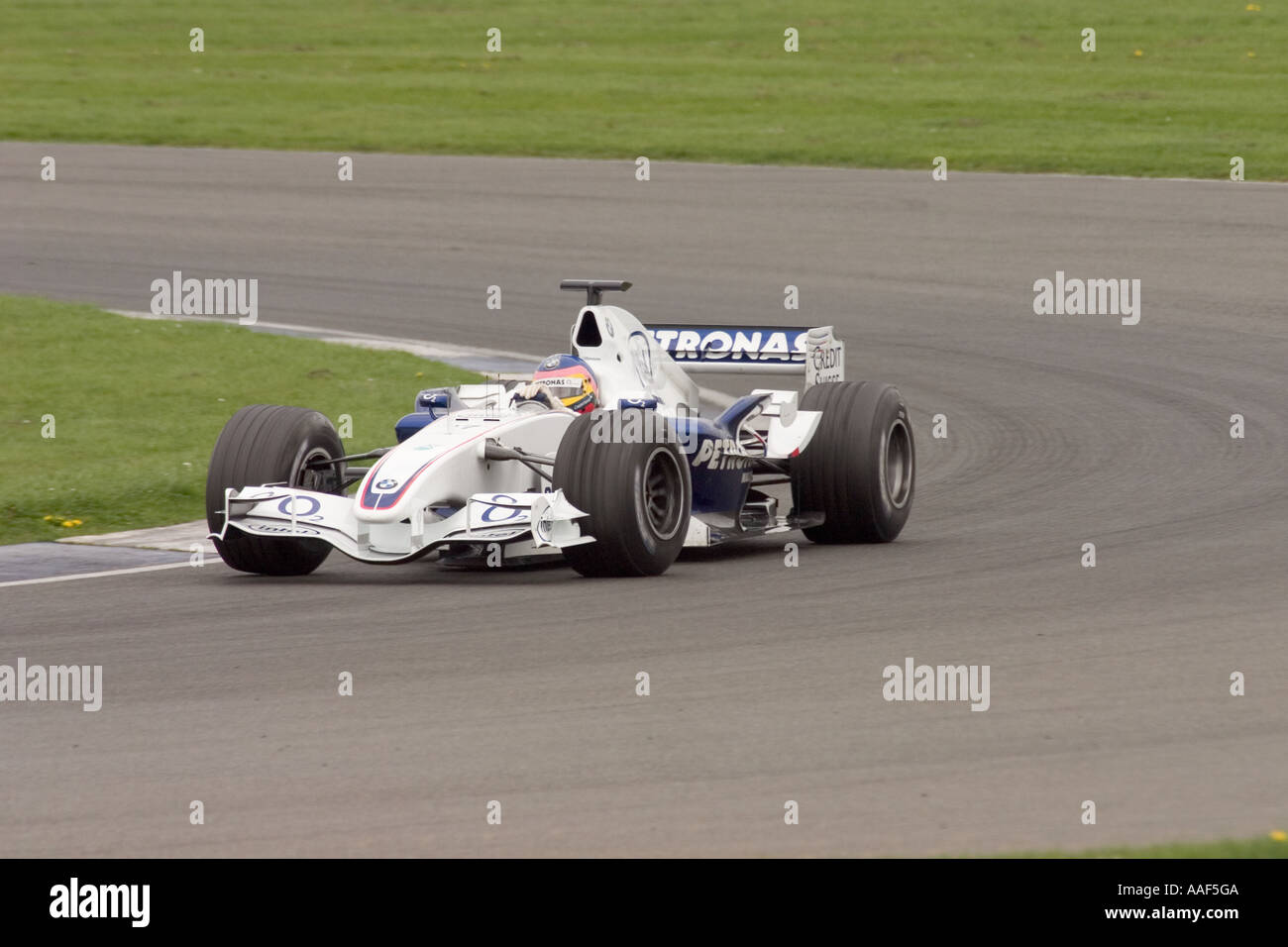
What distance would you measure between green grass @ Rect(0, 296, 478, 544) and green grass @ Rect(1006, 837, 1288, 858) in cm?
692

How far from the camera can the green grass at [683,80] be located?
2988cm

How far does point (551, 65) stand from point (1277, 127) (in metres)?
13.8

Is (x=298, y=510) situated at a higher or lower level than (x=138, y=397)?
lower

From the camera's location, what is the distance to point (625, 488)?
944cm

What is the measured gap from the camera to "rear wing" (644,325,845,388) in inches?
459

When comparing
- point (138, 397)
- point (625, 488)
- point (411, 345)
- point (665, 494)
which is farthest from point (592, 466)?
point (411, 345)

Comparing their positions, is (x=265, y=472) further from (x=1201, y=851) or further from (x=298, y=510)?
(x=1201, y=851)

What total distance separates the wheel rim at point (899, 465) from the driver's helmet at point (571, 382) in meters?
1.64

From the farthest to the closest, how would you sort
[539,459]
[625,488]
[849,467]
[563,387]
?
[849,467], [563,387], [539,459], [625,488]

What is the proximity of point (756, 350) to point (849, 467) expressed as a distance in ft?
3.58

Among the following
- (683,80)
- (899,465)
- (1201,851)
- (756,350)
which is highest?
(683,80)

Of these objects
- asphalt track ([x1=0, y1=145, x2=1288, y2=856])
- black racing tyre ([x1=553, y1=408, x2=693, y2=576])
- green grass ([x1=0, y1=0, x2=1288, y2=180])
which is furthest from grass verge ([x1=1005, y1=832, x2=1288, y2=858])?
green grass ([x1=0, y1=0, x2=1288, y2=180])

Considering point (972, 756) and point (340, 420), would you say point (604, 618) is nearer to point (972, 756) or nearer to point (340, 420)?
point (972, 756)

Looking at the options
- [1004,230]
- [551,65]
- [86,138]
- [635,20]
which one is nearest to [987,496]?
[1004,230]
